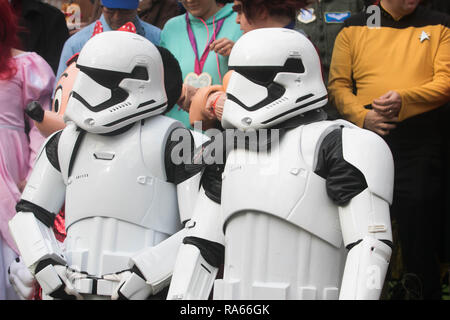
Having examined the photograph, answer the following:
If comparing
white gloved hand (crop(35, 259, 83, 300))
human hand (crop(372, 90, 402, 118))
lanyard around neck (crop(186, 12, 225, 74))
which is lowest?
white gloved hand (crop(35, 259, 83, 300))

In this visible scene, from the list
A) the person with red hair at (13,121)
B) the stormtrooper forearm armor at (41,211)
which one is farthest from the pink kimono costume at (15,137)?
the stormtrooper forearm armor at (41,211)

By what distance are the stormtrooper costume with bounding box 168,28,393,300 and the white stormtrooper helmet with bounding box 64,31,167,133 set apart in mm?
538

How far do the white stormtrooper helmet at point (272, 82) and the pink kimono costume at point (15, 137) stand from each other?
1.85m

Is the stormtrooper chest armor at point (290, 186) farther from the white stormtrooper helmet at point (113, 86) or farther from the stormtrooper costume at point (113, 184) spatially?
the white stormtrooper helmet at point (113, 86)

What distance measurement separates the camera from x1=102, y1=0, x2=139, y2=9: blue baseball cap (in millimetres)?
5500

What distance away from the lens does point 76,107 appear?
424 cm

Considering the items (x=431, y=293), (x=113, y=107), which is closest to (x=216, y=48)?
(x=113, y=107)

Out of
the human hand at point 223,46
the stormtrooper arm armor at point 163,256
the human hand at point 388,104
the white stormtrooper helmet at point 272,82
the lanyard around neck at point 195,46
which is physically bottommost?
the stormtrooper arm armor at point 163,256

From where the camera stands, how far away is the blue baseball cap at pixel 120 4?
5500 mm

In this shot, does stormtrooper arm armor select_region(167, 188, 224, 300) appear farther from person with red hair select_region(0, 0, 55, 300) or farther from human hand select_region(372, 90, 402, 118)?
person with red hair select_region(0, 0, 55, 300)

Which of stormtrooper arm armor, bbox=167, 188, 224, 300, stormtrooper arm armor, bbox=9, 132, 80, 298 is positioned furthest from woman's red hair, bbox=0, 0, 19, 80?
stormtrooper arm armor, bbox=167, 188, 224, 300

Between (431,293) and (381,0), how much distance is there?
169cm

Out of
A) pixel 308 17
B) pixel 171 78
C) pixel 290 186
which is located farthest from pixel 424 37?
pixel 290 186

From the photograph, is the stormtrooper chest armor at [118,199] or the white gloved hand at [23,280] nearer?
the stormtrooper chest armor at [118,199]
